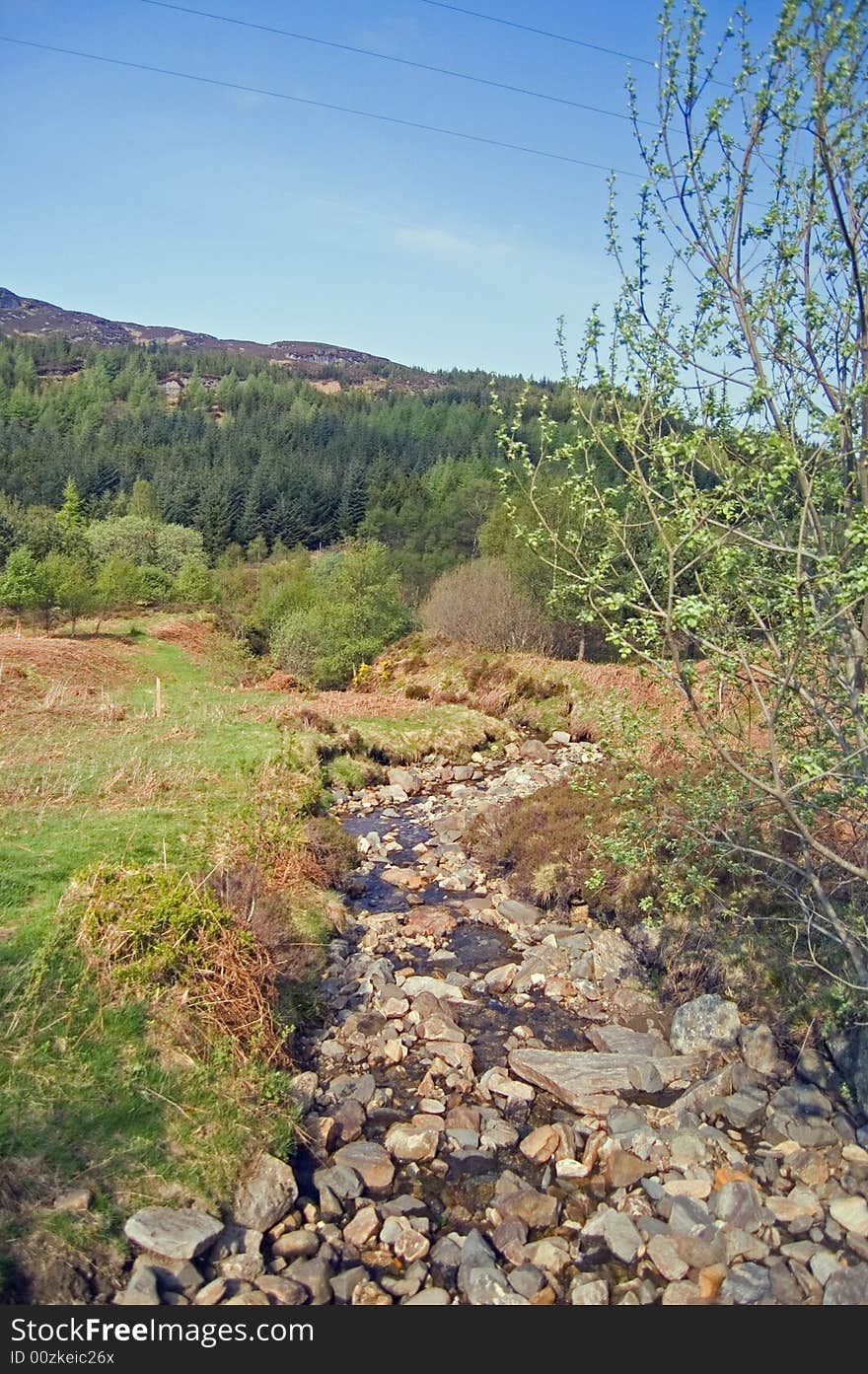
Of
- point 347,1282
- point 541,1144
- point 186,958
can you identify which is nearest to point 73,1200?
point 347,1282

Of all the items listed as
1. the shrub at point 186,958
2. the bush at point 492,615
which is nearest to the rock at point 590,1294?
A: the shrub at point 186,958

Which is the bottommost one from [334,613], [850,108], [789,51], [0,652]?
[0,652]

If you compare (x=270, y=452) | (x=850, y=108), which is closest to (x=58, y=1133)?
(x=850, y=108)

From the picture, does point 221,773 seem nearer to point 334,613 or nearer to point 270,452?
point 334,613

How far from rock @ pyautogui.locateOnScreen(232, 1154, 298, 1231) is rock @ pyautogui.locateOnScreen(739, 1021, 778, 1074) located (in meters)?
5.45

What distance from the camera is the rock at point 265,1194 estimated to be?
24.0 ft

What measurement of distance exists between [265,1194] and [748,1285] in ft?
13.5

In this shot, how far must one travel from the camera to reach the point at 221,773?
1869 centimetres

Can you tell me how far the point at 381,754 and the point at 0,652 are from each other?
17.4 metres

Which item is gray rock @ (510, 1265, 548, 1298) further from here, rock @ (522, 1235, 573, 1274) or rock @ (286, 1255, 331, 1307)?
rock @ (286, 1255, 331, 1307)

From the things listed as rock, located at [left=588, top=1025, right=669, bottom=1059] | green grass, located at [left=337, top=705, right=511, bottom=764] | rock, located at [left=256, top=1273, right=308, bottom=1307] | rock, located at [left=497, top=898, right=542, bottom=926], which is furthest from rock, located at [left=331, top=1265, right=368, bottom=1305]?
green grass, located at [left=337, top=705, right=511, bottom=764]

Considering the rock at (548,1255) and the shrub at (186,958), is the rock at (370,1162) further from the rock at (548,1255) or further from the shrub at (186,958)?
the rock at (548,1255)

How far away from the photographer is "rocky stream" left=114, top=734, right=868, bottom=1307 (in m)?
6.79

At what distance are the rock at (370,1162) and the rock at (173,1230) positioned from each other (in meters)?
1.56
